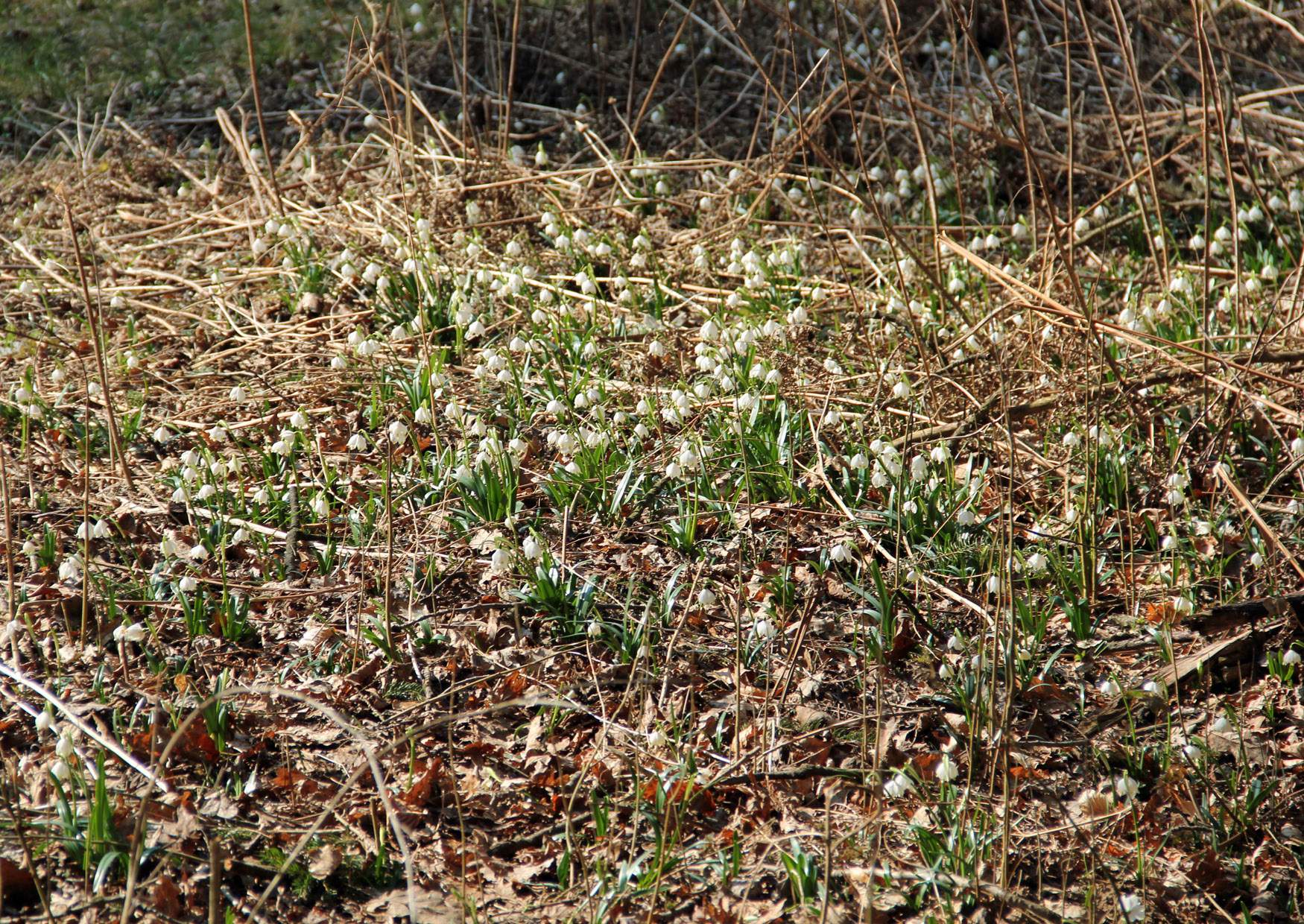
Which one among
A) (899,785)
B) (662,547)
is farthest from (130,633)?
(899,785)

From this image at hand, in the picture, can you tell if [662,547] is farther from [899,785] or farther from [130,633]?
[130,633]

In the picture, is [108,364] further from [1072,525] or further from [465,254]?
[1072,525]

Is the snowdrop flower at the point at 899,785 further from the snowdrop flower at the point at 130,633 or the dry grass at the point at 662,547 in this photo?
the snowdrop flower at the point at 130,633

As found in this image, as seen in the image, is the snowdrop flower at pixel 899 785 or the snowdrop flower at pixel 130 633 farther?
the snowdrop flower at pixel 130 633

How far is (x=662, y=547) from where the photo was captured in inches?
149

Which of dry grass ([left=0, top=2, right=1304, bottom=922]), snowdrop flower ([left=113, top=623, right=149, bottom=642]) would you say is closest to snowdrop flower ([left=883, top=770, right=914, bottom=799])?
dry grass ([left=0, top=2, right=1304, bottom=922])

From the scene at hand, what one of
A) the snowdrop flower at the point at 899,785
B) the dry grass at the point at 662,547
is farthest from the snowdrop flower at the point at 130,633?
the snowdrop flower at the point at 899,785

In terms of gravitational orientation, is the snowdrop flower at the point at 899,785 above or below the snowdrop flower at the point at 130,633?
above

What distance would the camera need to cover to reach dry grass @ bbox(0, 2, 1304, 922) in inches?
106

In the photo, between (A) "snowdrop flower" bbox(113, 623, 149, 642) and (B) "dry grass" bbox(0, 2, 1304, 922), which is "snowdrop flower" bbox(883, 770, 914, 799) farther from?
(A) "snowdrop flower" bbox(113, 623, 149, 642)

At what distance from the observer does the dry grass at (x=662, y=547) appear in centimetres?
269

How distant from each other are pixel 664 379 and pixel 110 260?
10.5ft

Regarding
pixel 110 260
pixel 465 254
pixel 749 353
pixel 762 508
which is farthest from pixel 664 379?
pixel 110 260

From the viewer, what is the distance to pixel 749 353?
4.46 m
